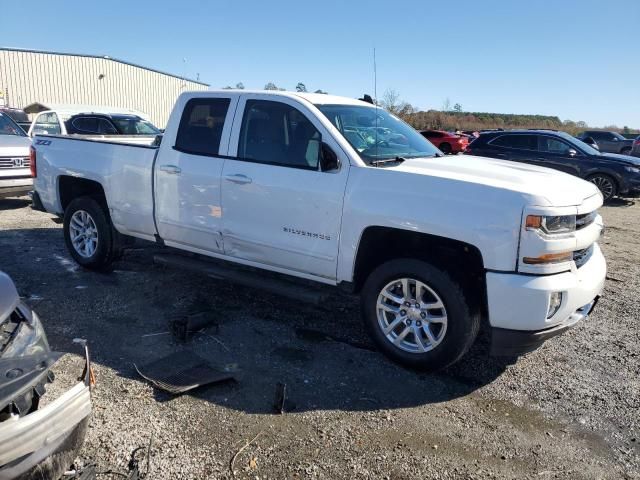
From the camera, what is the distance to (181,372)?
3.80 metres

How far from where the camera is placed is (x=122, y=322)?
184 inches

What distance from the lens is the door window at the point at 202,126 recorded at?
483 cm

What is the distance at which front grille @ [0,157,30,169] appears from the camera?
30.8ft

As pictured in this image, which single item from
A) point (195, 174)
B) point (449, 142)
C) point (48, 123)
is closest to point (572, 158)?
point (195, 174)

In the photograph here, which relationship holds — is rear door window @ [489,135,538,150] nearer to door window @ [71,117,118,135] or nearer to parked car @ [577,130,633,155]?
door window @ [71,117,118,135]

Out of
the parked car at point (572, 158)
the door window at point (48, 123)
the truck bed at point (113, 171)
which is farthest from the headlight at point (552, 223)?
the door window at point (48, 123)

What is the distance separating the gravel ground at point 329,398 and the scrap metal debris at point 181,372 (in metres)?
0.07

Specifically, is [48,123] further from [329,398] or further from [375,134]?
[329,398]

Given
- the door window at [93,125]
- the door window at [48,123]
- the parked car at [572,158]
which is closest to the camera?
the parked car at [572,158]

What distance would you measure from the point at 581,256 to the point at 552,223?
2.04 ft

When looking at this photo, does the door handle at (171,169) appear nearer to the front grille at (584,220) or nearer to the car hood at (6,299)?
the car hood at (6,299)

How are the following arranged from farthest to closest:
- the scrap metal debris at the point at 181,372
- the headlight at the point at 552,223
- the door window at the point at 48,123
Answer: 1. the door window at the point at 48,123
2. the scrap metal debris at the point at 181,372
3. the headlight at the point at 552,223

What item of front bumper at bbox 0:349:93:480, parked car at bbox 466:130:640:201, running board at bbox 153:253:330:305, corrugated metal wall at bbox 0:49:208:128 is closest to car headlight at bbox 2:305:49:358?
front bumper at bbox 0:349:93:480

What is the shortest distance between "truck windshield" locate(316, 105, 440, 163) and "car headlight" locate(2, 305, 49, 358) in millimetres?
2563
